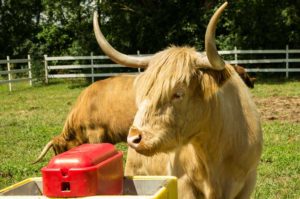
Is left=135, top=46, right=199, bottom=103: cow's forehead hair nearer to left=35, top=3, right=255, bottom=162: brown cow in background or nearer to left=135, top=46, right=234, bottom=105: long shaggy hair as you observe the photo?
left=135, top=46, right=234, bottom=105: long shaggy hair

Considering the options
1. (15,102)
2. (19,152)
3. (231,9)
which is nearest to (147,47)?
(231,9)

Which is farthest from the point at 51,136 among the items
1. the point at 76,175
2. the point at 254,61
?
the point at 254,61

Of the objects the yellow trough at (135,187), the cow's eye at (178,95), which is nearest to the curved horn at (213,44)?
the cow's eye at (178,95)

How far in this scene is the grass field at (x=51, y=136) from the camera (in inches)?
239

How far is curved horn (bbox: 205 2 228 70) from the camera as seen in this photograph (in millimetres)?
2998

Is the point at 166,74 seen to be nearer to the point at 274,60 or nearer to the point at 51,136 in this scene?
the point at 51,136

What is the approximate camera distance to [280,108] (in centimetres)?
1217

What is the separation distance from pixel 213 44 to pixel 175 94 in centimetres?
39

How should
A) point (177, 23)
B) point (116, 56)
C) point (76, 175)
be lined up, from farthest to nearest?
point (177, 23)
point (116, 56)
point (76, 175)

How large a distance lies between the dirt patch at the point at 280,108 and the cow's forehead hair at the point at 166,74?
7.47 metres

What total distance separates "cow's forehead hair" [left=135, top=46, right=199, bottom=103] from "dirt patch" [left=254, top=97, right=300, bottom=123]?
7.47m

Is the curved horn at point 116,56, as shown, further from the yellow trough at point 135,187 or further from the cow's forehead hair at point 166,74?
the yellow trough at point 135,187

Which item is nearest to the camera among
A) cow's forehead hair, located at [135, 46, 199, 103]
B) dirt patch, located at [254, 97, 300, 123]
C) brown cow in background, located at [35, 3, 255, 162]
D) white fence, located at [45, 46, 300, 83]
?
cow's forehead hair, located at [135, 46, 199, 103]

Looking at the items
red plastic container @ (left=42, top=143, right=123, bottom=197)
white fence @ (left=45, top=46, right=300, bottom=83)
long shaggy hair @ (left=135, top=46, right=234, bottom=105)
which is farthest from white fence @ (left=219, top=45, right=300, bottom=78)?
red plastic container @ (left=42, top=143, right=123, bottom=197)
